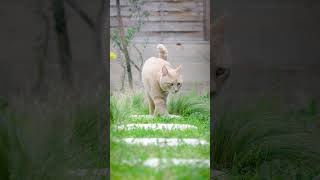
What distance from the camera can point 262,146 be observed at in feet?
5.56

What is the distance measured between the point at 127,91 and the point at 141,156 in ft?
1.16

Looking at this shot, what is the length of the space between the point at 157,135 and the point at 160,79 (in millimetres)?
317

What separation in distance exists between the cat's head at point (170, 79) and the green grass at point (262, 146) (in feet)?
1.12

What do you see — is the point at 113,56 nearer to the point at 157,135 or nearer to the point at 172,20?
the point at 172,20

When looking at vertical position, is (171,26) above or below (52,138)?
above

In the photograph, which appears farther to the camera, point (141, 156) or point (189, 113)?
point (189, 113)

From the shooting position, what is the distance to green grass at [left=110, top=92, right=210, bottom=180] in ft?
5.50

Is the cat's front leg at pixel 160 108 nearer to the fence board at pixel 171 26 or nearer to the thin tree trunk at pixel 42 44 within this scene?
the fence board at pixel 171 26

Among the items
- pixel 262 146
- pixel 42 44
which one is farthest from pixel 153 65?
pixel 262 146

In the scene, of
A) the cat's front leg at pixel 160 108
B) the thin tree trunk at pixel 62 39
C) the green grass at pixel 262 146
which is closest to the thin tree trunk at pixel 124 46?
the cat's front leg at pixel 160 108

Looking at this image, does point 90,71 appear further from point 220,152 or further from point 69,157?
point 220,152

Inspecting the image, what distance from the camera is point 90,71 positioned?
1740mm

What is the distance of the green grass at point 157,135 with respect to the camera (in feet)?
5.50

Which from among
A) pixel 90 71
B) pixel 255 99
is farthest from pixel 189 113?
pixel 90 71
